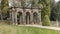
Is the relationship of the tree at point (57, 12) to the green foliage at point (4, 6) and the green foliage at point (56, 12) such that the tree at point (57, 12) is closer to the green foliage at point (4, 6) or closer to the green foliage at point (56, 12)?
the green foliage at point (56, 12)

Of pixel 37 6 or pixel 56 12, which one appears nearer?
pixel 37 6

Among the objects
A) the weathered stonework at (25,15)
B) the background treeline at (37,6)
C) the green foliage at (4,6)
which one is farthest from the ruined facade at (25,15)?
the green foliage at (4,6)

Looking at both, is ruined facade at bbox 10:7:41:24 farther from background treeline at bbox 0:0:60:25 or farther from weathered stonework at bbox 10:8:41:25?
background treeline at bbox 0:0:60:25

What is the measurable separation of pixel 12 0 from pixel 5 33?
27131 mm

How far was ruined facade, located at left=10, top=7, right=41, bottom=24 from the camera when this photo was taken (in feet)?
99.4

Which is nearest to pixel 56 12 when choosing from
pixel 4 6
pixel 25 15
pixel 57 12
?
pixel 57 12

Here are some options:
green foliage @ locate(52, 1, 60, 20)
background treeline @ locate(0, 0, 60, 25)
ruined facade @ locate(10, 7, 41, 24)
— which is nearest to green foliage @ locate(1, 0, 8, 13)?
background treeline @ locate(0, 0, 60, 25)

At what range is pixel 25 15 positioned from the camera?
3142cm

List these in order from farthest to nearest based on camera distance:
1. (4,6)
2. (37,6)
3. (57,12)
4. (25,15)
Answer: (57,12), (37,6), (4,6), (25,15)

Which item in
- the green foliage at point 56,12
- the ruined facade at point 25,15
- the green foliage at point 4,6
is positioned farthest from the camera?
the green foliage at point 56,12

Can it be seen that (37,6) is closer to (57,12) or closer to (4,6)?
(4,6)

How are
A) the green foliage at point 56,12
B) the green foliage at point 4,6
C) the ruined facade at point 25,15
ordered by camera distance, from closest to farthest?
1. the ruined facade at point 25,15
2. the green foliage at point 4,6
3. the green foliage at point 56,12

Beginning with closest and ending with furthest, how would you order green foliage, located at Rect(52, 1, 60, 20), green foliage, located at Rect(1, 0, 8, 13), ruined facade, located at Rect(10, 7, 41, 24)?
ruined facade, located at Rect(10, 7, 41, 24) → green foliage, located at Rect(1, 0, 8, 13) → green foliage, located at Rect(52, 1, 60, 20)

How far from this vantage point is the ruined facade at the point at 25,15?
99.4ft
